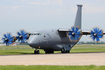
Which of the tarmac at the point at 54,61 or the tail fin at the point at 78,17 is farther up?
the tail fin at the point at 78,17

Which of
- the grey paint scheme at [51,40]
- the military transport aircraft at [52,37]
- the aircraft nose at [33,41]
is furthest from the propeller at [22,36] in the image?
the aircraft nose at [33,41]

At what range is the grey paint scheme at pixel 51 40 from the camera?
40438 millimetres

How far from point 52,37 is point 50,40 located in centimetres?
87

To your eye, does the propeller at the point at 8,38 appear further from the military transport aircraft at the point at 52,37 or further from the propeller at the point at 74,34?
the propeller at the point at 74,34

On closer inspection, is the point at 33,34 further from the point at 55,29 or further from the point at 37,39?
the point at 55,29

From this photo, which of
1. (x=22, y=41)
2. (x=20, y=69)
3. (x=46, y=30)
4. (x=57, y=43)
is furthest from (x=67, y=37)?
(x=20, y=69)

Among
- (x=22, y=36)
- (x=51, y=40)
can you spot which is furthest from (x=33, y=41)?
(x=22, y=36)

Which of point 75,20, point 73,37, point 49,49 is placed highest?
point 75,20

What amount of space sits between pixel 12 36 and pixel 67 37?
12673 mm

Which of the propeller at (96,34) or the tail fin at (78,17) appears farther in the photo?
the tail fin at (78,17)

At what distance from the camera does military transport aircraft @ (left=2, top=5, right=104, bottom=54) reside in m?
40.9

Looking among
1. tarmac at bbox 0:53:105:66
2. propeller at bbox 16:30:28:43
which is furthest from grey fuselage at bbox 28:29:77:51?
tarmac at bbox 0:53:105:66

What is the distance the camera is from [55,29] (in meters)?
44.8

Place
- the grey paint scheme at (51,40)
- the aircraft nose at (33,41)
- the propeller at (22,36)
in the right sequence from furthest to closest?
1. the propeller at (22,36)
2. the grey paint scheme at (51,40)
3. the aircraft nose at (33,41)
